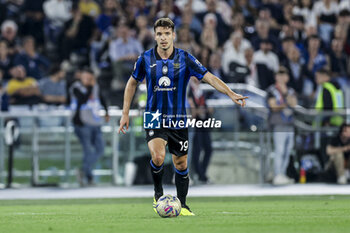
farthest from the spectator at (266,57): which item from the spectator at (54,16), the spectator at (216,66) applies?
the spectator at (54,16)

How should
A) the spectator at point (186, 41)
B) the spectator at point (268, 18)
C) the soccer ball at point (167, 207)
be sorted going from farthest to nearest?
the spectator at point (268, 18), the spectator at point (186, 41), the soccer ball at point (167, 207)

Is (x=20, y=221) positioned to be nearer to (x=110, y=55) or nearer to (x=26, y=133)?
(x=26, y=133)

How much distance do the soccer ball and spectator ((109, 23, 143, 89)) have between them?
33.2ft

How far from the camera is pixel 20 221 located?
29.5ft

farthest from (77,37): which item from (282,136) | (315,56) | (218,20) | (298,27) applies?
(282,136)

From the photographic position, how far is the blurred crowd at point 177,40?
18.8 m

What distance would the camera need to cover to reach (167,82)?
30.2 feet

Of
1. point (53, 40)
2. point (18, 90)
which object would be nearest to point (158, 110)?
point (18, 90)

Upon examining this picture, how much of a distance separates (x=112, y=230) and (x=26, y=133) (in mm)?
9201

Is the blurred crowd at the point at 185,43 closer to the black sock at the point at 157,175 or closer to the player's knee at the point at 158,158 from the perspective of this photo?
the black sock at the point at 157,175

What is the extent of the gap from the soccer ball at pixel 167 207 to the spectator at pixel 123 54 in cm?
1013

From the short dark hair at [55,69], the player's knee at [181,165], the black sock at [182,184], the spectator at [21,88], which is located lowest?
the black sock at [182,184]

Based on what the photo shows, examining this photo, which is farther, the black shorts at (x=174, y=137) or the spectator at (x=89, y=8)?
the spectator at (x=89, y=8)

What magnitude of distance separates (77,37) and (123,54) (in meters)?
1.63
